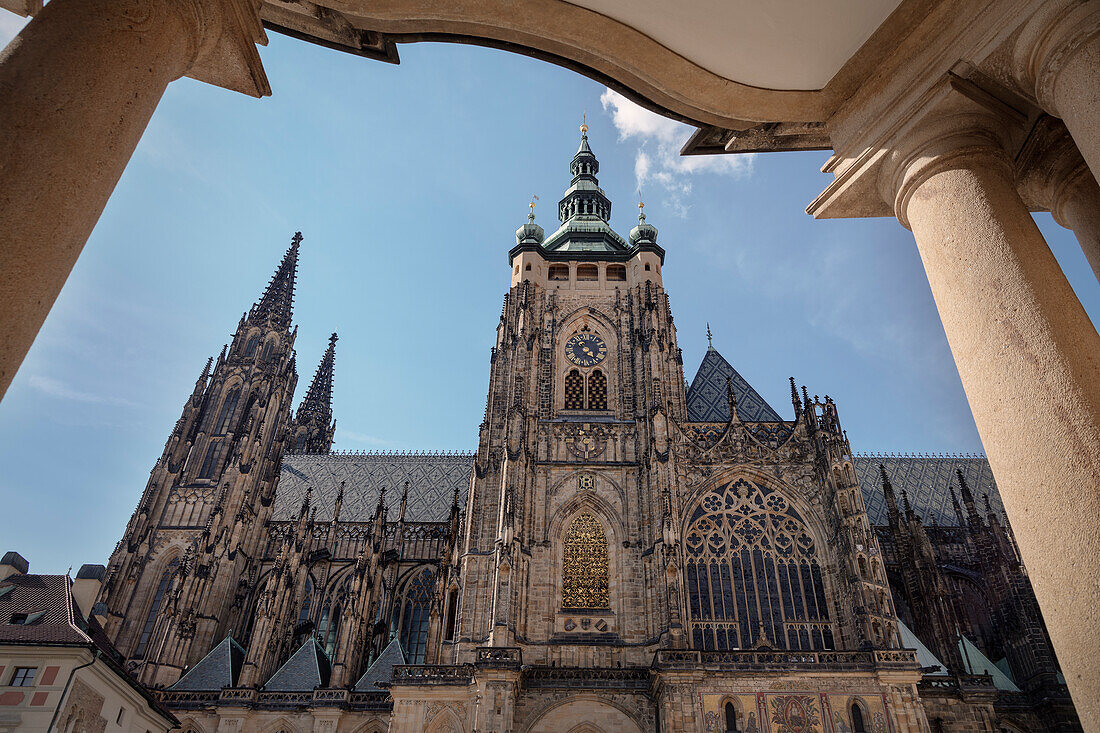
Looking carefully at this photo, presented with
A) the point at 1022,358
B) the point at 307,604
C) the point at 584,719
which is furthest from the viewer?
the point at 307,604

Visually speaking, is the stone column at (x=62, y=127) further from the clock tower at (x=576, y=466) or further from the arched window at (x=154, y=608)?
the arched window at (x=154, y=608)

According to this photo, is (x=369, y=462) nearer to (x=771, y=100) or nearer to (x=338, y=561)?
(x=338, y=561)

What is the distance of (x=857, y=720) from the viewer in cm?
1977

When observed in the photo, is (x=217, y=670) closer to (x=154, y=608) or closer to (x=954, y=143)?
(x=154, y=608)

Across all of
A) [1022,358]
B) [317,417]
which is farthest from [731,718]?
[317,417]

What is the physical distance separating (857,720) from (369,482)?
28623 millimetres

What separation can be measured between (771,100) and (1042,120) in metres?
1.53

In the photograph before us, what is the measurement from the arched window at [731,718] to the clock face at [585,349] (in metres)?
13.7

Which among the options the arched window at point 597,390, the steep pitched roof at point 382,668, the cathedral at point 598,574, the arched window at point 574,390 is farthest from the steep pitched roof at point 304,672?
the arched window at point 597,390

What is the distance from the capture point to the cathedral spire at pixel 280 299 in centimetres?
4394

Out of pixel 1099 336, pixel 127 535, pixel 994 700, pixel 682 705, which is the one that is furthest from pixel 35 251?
pixel 127 535

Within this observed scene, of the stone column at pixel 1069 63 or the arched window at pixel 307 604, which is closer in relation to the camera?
the stone column at pixel 1069 63

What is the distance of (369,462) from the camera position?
142ft

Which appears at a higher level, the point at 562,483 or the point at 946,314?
the point at 562,483
